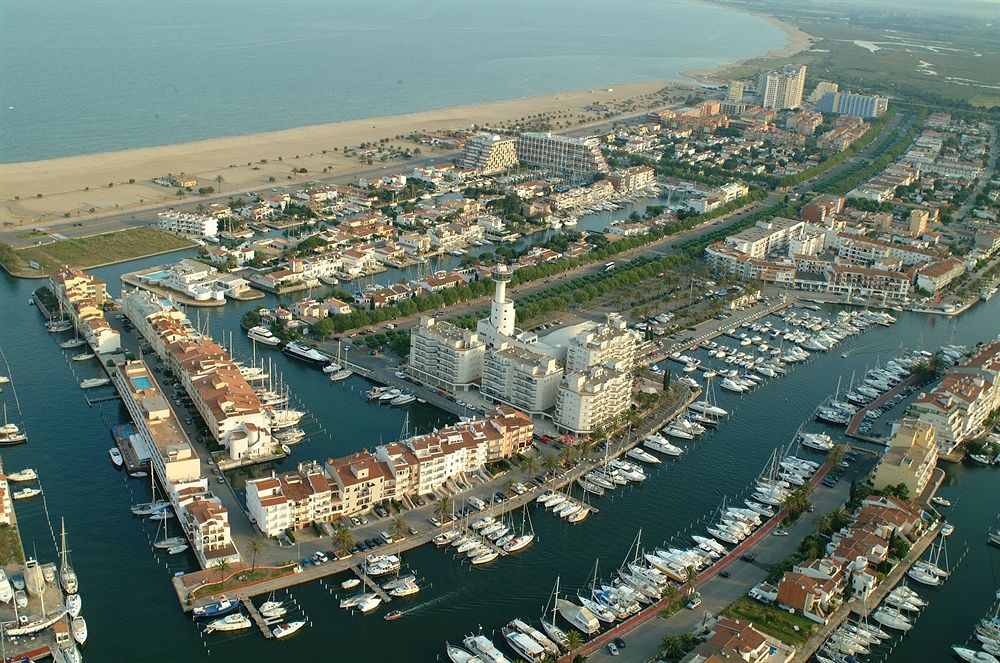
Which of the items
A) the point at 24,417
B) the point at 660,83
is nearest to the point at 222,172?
the point at 24,417

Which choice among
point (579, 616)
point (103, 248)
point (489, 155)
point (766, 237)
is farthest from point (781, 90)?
point (579, 616)

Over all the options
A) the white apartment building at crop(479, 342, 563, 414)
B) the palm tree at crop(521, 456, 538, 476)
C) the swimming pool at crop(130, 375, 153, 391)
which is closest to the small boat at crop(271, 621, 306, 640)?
the palm tree at crop(521, 456, 538, 476)

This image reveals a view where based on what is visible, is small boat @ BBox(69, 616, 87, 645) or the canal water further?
the canal water

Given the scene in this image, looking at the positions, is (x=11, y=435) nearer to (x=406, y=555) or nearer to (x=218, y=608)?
(x=218, y=608)

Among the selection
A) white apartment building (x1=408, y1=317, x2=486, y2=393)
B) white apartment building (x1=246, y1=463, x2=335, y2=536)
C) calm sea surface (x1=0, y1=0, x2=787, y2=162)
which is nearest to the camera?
white apartment building (x1=246, y1=463, x2=335, y2=536)

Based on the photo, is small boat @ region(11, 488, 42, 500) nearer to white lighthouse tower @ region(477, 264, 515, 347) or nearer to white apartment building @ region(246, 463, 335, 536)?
white apartment building @ region(246, 463, 335, 536)

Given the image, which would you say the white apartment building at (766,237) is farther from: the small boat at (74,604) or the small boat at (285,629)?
the small boat at (74,604)
